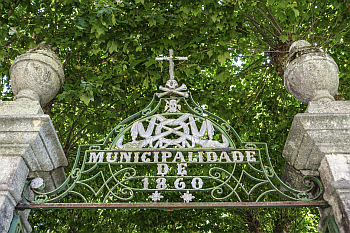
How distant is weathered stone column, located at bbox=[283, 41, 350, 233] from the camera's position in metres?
3.06

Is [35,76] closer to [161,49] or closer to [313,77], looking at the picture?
[161,49]

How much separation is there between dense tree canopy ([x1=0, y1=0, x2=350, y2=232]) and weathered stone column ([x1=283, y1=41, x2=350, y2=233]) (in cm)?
101

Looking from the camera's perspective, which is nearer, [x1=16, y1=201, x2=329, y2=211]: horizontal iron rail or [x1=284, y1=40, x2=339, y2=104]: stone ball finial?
[x1=16, y1=201, x2=329, y2=211]: horizontal iron rail

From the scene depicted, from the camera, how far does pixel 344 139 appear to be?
3314mm

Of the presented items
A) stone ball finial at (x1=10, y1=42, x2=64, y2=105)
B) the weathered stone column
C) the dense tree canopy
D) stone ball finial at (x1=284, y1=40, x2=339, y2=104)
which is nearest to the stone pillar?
stone ball finial at (x1=10, y1=42, x2=64, y2=105)

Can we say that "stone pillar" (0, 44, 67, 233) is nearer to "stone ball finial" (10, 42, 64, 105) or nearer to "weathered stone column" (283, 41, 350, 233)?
"stone ball finial" (10, 42, 64, 105)

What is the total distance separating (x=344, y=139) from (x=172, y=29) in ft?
10.6

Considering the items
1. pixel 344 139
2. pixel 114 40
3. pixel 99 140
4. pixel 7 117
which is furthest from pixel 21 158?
pixel 99 140

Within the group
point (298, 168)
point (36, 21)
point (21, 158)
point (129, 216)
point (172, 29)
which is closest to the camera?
point (21, 158)

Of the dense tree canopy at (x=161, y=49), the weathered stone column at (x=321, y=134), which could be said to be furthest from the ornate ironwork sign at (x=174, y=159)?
the dense tree canopy at (x=161, y=49)

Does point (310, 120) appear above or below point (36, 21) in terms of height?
below

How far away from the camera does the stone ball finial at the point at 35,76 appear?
152 inches

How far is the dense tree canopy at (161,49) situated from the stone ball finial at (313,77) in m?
0.87

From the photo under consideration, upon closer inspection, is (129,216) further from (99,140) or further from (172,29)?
(172,29)
